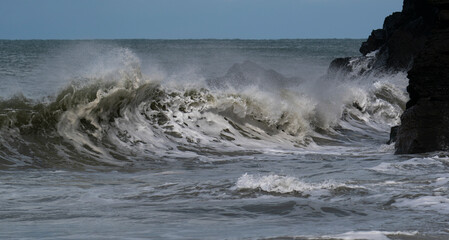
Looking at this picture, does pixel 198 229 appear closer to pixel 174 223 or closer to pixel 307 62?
pixel 174 223

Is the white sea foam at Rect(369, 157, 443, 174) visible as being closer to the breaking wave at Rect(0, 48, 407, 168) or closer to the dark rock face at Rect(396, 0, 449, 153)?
the dark rock face at Rect(396, 0, 449, 153)

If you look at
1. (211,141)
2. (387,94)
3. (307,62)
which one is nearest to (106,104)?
(211,141)

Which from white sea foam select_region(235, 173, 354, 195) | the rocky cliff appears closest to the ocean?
white sea foam select_region(235, 173, 354, 195)

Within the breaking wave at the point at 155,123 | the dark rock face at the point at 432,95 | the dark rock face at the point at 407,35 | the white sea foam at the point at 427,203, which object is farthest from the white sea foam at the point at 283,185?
the dark rock face at the point at 407,35

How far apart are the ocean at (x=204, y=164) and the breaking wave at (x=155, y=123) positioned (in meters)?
0.03

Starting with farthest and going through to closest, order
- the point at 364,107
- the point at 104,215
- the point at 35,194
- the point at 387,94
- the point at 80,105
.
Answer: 1. the point at 387,94
2. the point at 364,107
3. the point at 80,105
4. the point at 35,194
5. the point at 104,215

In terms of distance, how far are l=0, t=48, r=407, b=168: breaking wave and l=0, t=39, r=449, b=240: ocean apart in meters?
0.03

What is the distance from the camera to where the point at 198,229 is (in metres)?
5.54

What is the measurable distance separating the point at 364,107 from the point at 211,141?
24.2ft

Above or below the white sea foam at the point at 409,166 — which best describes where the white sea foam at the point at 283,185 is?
above

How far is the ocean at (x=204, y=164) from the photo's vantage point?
19.0 ft

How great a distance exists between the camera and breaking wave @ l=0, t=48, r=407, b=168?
1141cm

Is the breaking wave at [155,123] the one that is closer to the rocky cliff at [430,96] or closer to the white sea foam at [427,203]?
the rocky cliff at [430,96]

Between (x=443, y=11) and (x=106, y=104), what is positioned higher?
(x=443, y=11)
